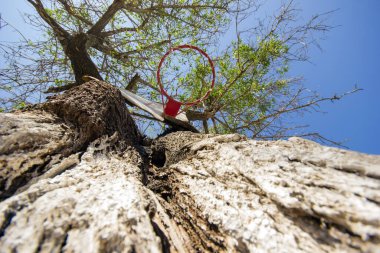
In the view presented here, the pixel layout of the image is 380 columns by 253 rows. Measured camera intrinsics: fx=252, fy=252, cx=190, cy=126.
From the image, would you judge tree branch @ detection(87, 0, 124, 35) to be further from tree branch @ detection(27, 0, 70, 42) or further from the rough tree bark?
the rough tree bark

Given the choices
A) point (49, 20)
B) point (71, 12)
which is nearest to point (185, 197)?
point (49, 20)

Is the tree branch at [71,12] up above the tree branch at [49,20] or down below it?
above

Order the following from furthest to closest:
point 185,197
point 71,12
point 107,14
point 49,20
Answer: point 71,12 < point 107,14 < point 49,20 < point 185,197

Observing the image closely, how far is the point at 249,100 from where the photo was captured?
6.06 metres

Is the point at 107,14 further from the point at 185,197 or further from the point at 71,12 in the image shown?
the point at 185,197

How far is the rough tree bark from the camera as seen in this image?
30.6 inches

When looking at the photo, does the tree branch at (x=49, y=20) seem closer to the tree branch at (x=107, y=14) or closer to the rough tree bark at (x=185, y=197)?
the tree branch at (x=107, y=14)

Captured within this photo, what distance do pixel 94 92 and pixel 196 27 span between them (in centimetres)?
439

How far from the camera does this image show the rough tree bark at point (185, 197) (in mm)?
777

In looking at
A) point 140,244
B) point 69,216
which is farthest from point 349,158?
point 69,216

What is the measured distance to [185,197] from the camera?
1328 mm

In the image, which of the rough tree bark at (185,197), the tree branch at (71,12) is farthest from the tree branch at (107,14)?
the rough tree bark at (185,197)

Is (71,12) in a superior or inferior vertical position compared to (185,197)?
superior

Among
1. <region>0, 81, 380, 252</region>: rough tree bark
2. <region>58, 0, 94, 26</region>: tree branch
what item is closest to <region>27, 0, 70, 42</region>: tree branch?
<region>58, 0, 94, 26</region>: tree branch
